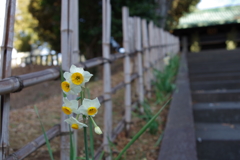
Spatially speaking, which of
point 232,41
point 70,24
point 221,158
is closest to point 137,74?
point 221,158

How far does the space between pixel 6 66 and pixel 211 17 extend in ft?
44.2

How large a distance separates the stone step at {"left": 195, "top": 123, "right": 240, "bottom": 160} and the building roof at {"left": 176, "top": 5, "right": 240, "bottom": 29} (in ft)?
34.0

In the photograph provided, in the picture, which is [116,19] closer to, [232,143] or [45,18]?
[45,18]

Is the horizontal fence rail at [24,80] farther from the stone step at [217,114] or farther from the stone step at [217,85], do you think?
the stone step at [217,85]

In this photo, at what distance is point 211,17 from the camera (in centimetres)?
1293

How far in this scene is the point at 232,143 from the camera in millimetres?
1911

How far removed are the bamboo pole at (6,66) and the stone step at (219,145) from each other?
150 centimetres

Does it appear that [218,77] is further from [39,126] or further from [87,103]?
[87,103]

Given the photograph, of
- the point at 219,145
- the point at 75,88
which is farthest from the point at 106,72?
the point at 75,88

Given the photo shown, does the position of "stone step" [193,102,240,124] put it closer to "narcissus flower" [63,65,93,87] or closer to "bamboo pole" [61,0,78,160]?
"bamboo pole" [61,0,78,160]

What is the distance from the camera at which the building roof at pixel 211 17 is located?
11687mm

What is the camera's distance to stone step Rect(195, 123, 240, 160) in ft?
6.23

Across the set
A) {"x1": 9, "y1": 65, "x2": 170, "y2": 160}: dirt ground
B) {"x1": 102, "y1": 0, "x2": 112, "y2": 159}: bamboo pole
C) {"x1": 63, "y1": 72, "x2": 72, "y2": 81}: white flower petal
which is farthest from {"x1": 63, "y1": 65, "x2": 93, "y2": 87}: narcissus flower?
{"x1": 102, "y1": 0, "x2": 112, "y2": 159}: bamboo pole

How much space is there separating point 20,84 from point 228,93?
2.56 m
